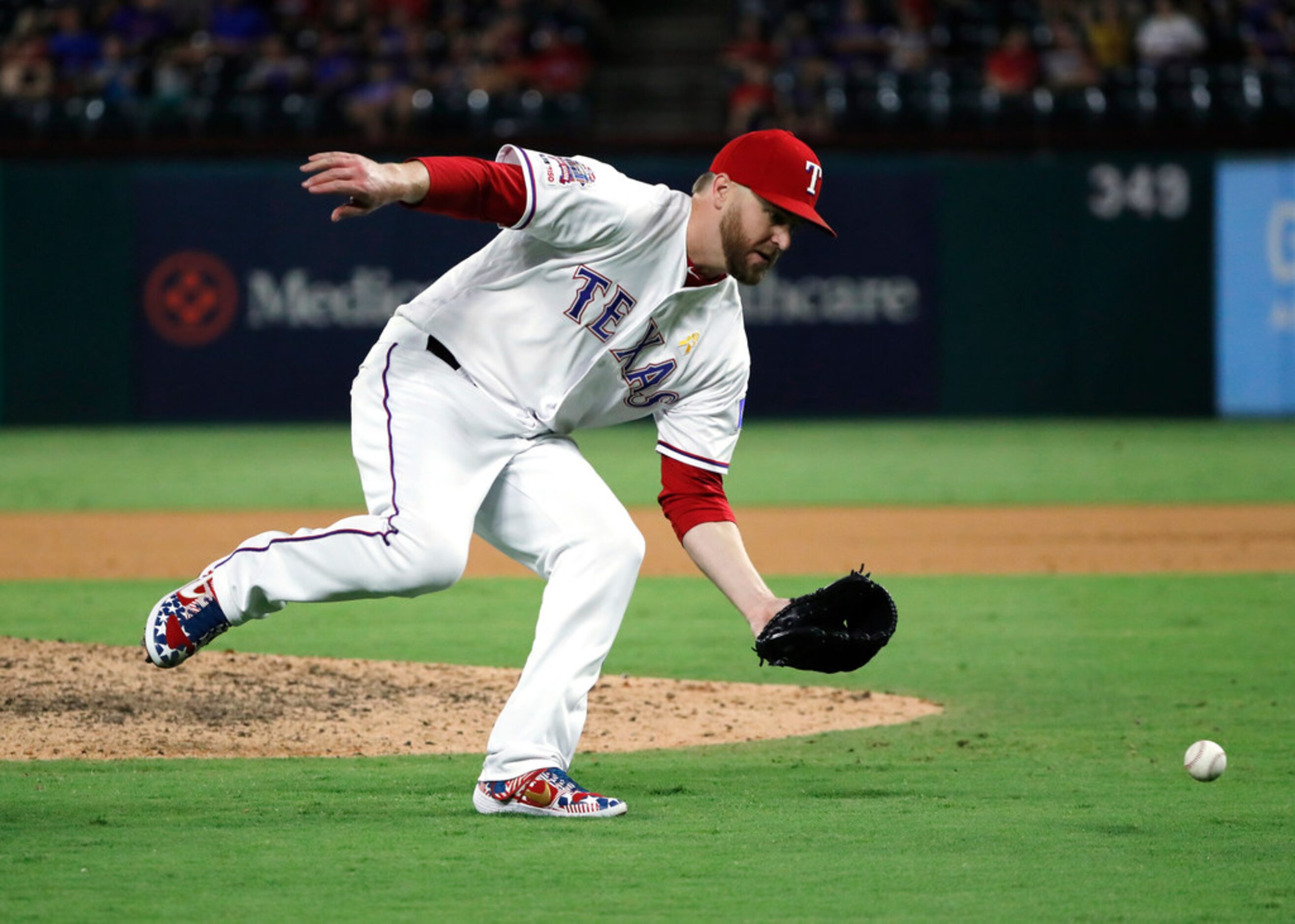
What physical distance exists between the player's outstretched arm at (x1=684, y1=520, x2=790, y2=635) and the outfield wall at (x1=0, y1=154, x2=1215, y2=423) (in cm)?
1430

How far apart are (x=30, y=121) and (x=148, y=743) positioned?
48.7 ft

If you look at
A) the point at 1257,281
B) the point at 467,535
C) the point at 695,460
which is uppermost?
the point at 695,460

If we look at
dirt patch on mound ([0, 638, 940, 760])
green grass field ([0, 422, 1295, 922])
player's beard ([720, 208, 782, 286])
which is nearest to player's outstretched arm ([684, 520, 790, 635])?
green grass field ([0, 422, 1295, 922])

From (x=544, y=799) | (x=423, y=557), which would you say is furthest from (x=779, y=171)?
(x=544, y=799)

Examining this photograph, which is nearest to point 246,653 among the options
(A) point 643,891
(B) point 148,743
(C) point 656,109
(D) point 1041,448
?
(B) point 148,743

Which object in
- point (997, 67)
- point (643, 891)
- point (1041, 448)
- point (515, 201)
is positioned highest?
point (997, 67)

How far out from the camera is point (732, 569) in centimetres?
447

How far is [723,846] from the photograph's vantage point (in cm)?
402

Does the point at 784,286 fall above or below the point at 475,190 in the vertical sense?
below

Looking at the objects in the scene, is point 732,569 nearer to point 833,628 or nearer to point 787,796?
point 833,628

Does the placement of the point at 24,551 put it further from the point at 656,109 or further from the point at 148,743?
the point at 656,109

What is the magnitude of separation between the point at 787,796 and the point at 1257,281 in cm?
1555

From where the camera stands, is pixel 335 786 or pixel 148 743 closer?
pixel 335 786

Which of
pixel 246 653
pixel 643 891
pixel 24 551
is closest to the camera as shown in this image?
pixel 643 891
